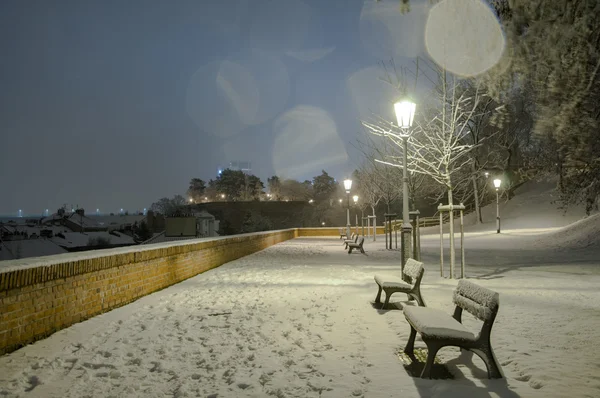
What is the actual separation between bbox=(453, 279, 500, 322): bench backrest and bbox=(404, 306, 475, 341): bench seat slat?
0.79 ft

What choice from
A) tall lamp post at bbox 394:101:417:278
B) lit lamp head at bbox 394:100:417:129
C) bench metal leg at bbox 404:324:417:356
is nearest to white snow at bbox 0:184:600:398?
bench metal leg at bbox 404:324:417:356

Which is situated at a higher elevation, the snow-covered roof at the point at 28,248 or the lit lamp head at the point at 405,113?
the lit lamp head at the point at 405,113

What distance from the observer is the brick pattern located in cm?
457

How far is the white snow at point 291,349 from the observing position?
12.3ft

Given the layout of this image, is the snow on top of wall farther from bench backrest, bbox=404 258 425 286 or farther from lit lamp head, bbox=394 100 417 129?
bench backrest, bbox=404 258 425 286

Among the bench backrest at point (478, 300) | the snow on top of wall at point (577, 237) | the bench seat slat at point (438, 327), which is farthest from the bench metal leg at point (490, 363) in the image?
the snow on top of wall at point (577, 237)

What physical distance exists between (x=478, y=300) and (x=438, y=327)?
623 mm

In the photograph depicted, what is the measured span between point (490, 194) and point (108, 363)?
155ft

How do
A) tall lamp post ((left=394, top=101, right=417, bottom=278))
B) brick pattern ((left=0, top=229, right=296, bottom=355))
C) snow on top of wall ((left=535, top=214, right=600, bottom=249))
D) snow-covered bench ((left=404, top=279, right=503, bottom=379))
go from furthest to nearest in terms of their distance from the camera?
snow on top of wall ((left=535, top=214, right=600, bottom=249)), tall lamp post ((left=394, top=101, right=417, bottom=278)), brick pattern ((left=0, top=229, right=296, bottom=355)), snow-covered bench ((left=404, top=279, right=503, bottom=379))

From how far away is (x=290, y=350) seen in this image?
4.83 m

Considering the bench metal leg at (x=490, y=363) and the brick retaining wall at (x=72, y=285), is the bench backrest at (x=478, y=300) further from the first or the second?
the brick retaining wall at (x=72, y=285)

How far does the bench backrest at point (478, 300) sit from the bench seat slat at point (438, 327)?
9.5 inches

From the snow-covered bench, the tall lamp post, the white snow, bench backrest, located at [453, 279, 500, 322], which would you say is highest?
the tall lamp post

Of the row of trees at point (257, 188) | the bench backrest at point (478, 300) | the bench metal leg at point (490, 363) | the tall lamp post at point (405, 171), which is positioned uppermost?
the row of trees at point (257, 188)
